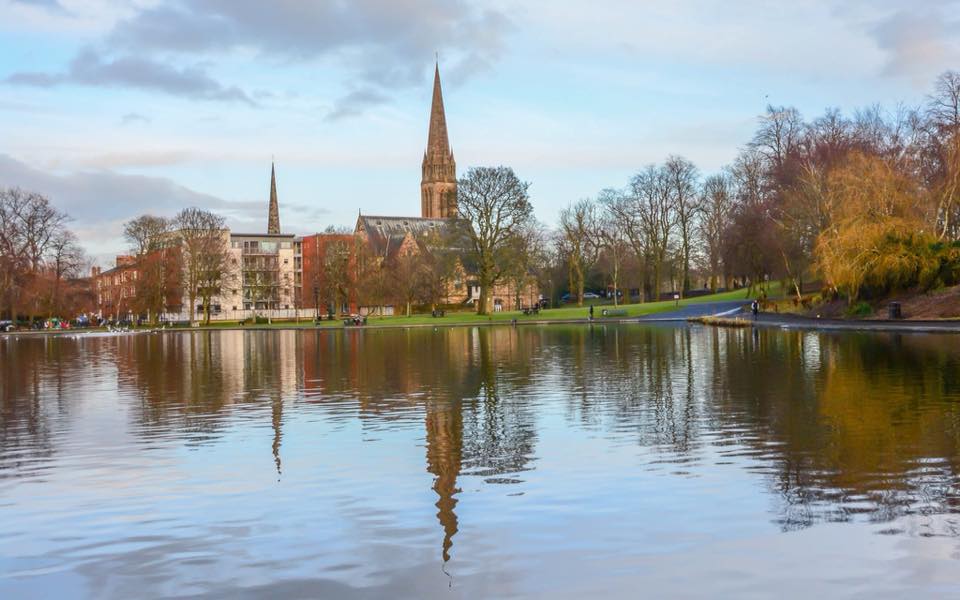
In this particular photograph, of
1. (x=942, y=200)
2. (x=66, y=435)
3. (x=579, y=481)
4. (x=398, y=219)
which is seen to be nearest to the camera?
(x=579, y=481)

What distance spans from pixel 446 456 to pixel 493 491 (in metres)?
2.58

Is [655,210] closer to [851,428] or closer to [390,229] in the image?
[390,229]

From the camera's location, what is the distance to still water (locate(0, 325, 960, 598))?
8016mm

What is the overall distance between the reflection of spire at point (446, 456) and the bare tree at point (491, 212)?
69.6 meters

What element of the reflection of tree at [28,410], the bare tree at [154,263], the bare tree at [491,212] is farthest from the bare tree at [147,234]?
the reflection of tree at [28,410]

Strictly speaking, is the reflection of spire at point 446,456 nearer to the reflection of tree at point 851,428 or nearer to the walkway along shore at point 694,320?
the reflection of tree at point 851,428

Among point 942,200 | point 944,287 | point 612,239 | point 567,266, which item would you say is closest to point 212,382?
point 944,287

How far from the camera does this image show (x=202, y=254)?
9888 cm

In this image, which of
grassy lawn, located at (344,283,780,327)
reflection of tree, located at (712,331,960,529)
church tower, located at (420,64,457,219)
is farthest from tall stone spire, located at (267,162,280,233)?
reflection of tree, located at (712,331,960,529)

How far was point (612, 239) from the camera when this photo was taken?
356 feet

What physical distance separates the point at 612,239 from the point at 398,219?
185 feet

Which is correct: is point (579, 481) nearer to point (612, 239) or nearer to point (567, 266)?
point (612, 239)

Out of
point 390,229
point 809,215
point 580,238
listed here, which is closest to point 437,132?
point 390,229

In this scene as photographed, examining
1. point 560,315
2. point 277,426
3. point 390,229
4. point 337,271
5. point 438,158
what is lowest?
point 277,426
